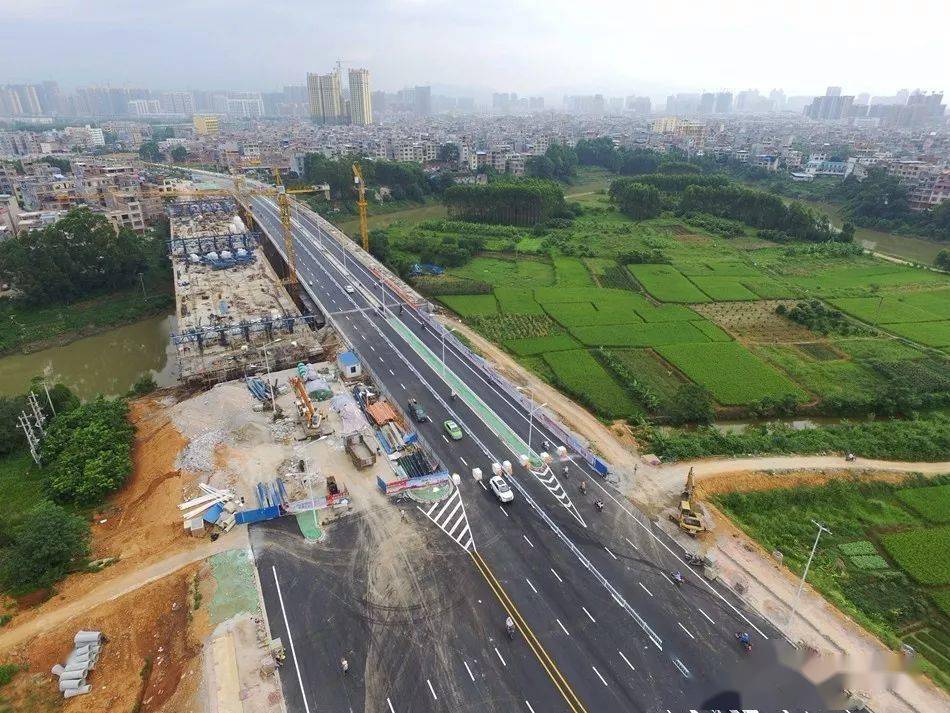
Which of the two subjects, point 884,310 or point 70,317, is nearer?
point 70,317

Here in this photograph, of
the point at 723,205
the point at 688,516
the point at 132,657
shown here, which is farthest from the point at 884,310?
the point at 132,657

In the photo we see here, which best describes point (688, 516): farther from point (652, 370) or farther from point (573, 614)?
point (652, 370)

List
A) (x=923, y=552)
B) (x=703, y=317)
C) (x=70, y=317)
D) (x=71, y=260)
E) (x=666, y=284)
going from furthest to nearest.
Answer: (x=666, y=284) < (x=71, y=260) < (x=70, y=317) < (x=703, y=317) < (x=923, y=552)

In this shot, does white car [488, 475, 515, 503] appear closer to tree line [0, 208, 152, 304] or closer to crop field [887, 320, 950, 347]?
crop field [887, 320, 950, 347]

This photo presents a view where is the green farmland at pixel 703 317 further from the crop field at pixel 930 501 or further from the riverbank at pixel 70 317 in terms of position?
the riverbank at pixel 70 317

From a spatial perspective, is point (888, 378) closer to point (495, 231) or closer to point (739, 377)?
point (739, 377)

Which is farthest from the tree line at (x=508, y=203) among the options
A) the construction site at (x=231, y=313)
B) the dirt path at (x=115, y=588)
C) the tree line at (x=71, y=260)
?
the dirt path at (x=115, y=588)
